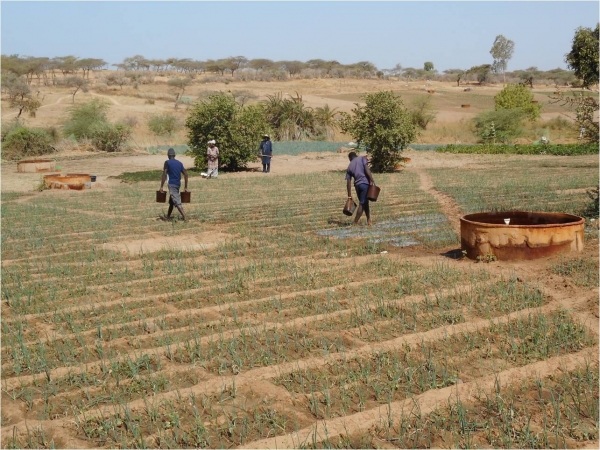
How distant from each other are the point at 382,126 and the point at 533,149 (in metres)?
10.9

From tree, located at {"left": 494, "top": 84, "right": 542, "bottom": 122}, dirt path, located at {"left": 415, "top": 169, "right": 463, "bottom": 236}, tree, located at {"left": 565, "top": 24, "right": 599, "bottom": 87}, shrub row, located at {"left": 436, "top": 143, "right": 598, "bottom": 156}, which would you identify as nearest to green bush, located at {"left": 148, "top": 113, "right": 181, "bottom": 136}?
shrub row, located at {"left": 436, "top": 143, "right": 598, "bottom": 156}

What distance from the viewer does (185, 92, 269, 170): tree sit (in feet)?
88.3

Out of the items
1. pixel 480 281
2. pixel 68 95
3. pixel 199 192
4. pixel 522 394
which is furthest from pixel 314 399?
pixel 68 95

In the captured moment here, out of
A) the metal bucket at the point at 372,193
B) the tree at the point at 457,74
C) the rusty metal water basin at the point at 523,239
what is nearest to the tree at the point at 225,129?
the metal bucket at the point at 372,193

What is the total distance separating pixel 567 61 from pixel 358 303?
18426 millimetres

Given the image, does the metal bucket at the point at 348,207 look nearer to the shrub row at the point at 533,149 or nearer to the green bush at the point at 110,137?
the shrub row at the point at 533,149

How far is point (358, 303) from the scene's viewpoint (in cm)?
804

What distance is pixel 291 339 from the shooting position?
6.95m

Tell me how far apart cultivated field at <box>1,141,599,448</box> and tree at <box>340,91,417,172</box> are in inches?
475

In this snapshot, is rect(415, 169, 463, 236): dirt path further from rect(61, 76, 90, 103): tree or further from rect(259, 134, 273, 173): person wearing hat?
rect(61, 76, 90, 103): tree

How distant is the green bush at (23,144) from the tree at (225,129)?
1143cm

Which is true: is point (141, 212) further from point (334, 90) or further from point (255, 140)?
point (334, 90)

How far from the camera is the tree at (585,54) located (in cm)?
1942

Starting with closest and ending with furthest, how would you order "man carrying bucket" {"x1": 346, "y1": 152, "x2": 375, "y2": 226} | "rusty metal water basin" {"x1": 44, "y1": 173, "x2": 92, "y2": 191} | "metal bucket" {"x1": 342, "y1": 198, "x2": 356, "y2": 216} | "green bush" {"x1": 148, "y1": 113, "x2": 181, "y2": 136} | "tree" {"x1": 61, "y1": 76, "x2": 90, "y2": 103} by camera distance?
"metal bucket" {"x1": 342, "y1": 198, "x2": 356, "y2": 216}
"man carrying bucket" {"x1": 346, "y1": 152, "x2": 375, "y2": 226}
"rusty metal water basin" {"x1": 44, "y1": 173, "x2": 92, "y2": 191}
"green bush" {"x1": 148, "y1": 113, "x2": 181, "y2": 136}
"tree" {"x1": 61, "y1": 76, "x2": 90, "y2": 103}
